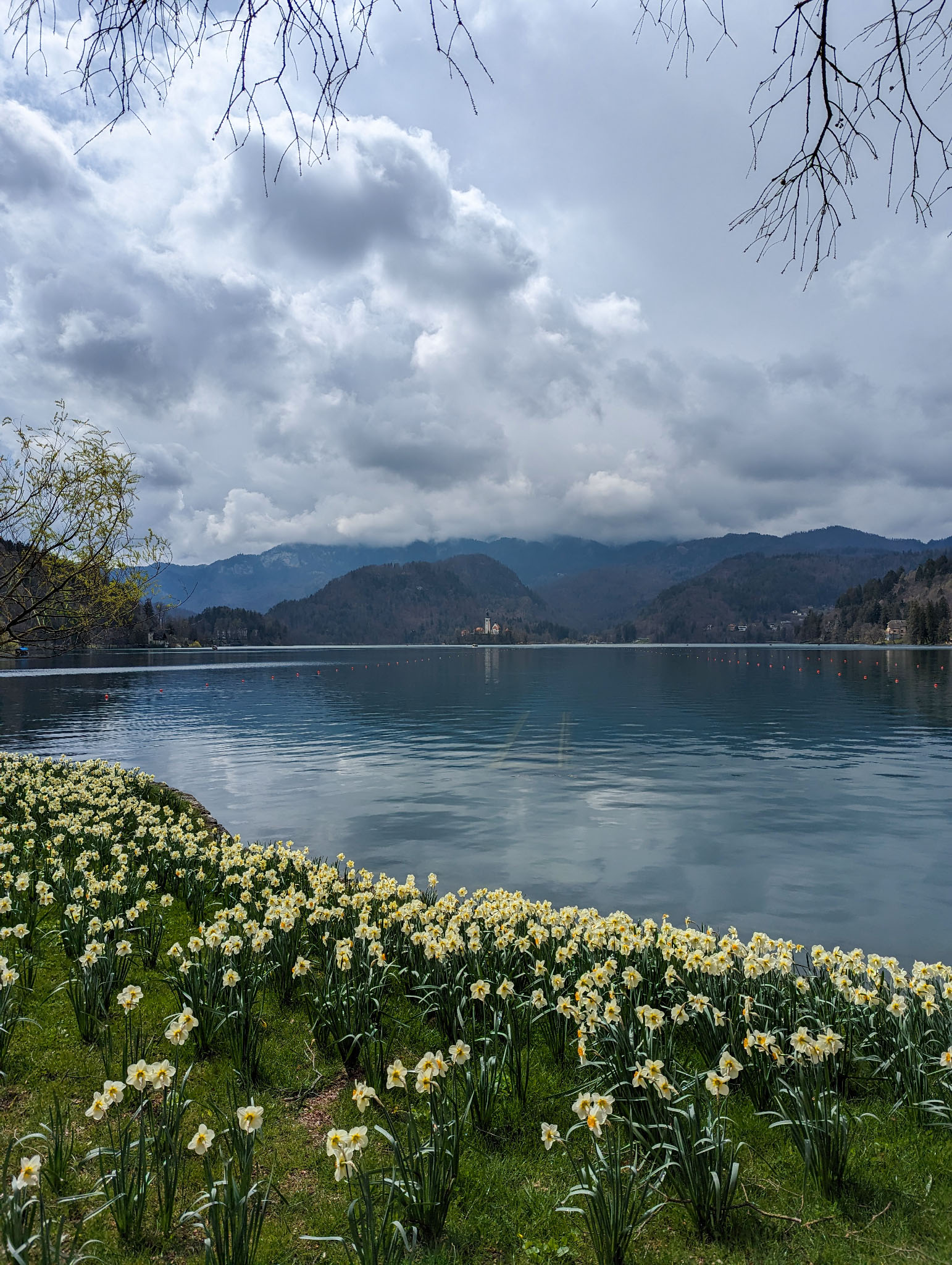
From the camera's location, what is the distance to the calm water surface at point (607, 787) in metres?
14.5

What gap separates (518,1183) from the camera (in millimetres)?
4723

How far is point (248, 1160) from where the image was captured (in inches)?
155

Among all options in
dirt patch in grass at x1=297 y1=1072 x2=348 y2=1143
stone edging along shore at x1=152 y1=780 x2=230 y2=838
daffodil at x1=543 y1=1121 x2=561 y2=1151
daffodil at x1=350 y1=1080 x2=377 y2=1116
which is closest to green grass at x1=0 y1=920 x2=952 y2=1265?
dirt patch in grass at x1=297 y1=1072 x2=348 y2=1143

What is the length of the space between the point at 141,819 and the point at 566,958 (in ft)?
33.2

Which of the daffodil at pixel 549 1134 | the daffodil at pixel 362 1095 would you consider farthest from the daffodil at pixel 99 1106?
the daffodil at pixel 549 1134

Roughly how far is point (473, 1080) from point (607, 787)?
67.4 ft

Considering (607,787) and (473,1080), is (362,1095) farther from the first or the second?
(607,787)

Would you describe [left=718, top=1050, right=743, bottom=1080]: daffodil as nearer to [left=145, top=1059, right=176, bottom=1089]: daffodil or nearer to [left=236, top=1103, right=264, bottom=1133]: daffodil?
[left=236, top=1103, right=264, bottom=1133]: daffodil

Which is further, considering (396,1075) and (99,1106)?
(396,1075)

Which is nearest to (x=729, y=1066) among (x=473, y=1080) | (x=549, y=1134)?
(x=549, y=1134)

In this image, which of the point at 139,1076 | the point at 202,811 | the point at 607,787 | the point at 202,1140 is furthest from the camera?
the point at 607,787

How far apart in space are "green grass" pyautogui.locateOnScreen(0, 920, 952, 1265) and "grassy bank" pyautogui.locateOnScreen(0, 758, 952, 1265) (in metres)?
0.02

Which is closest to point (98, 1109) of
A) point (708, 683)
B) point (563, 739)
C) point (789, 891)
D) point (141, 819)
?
point (141, 819)

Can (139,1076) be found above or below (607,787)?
above
